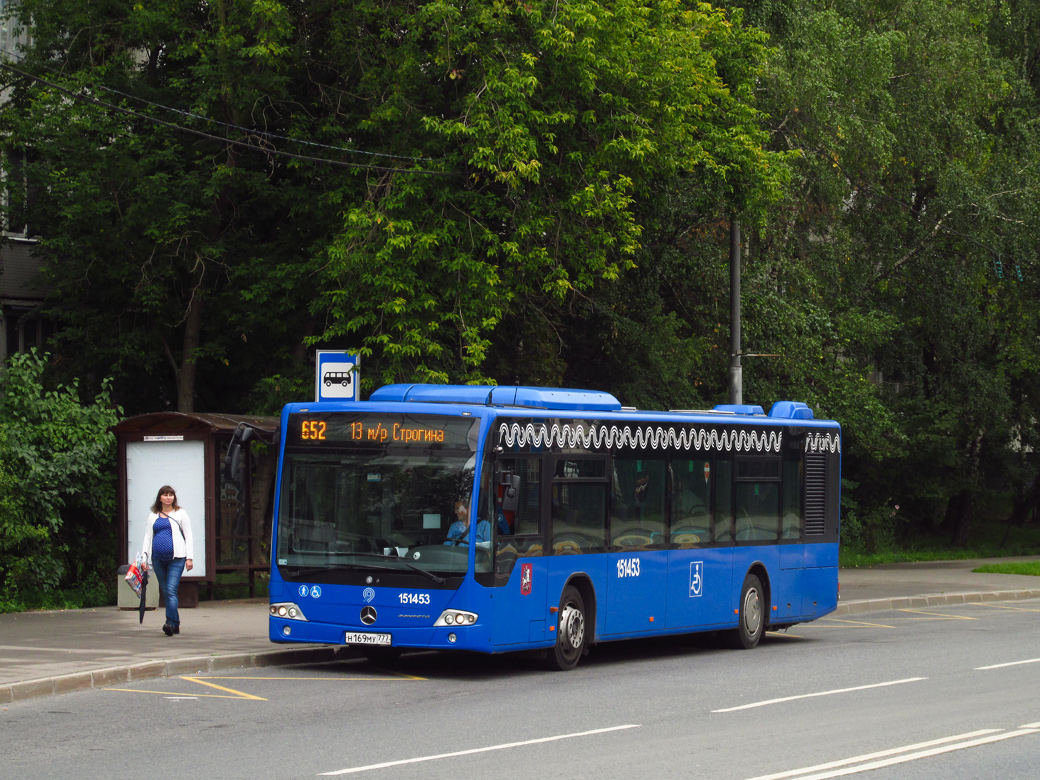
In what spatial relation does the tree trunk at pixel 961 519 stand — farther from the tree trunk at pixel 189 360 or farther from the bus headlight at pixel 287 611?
the bus headlight at pixel 287 611

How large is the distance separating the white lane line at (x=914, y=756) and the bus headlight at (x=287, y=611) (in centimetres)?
646

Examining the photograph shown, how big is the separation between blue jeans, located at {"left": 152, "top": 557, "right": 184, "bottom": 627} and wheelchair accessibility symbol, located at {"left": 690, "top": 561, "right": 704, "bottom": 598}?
5837mm

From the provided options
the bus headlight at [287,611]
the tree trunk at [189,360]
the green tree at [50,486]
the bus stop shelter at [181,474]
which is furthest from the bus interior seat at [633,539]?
the tree trunk at [189,360]

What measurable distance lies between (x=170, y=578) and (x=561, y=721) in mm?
6600

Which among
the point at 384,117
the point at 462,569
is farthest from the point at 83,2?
the point at 462,569

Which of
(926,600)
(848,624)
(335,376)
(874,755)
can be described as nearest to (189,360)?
(335,376)

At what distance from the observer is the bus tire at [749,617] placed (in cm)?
1684

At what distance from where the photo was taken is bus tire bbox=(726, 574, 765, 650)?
16.8 meters

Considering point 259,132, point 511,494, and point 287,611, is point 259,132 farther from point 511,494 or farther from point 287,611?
point 511,494

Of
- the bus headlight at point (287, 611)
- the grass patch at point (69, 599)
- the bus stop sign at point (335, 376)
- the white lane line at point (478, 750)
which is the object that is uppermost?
the bus stop sign at point (335, 376)

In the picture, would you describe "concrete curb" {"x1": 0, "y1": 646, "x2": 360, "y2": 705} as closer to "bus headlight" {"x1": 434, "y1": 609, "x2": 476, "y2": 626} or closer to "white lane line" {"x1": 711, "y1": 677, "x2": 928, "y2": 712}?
"bus headlight" {"x1": 434, "y1": 609, "x2": 476, "y2": 626}

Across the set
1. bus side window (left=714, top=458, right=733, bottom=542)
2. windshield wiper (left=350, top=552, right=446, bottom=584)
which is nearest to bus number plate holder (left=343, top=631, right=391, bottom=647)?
windshield wiper (left=350, top=552, right=446, bottom=584)

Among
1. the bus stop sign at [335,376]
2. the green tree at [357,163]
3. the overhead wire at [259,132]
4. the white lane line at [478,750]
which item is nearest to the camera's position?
the white lane line at [478,750]

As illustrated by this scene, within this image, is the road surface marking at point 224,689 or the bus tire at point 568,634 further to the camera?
the bus tire at point 568,634
